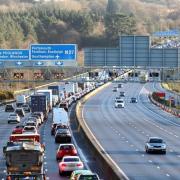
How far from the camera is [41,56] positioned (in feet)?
243

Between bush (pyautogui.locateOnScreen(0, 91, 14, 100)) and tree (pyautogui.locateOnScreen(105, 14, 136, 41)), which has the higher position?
tree (pyautogui.locateOnScreen(105, 14, 136, 41))

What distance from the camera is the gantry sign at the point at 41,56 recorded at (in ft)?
238

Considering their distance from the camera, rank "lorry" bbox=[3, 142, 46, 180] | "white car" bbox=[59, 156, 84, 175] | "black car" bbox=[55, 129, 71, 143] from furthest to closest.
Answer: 1. "black car" bbox=[55, 129, 71, 143]
2. "white car" bbox=[59, 156, 84, 175]
3. "lorry" bbox=[3, 142, 46, 180]

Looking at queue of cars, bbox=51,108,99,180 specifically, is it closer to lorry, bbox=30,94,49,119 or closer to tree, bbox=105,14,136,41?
lorry, bbox=30,94,49,119

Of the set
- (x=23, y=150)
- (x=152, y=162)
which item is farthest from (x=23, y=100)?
(x=23, y=150)

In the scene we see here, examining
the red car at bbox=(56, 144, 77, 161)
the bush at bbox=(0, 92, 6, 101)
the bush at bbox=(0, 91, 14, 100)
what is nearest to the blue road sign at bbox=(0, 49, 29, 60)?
the red car at bbox=(56, 144, 77, 161)

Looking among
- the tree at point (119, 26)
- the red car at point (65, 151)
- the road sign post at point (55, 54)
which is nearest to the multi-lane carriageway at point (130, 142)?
the red car at point (65, 151)

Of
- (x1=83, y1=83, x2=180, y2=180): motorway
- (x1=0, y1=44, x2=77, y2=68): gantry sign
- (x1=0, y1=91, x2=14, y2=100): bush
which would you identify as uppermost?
(x1=0, y1=44, x2=77, y2=68): gantry sign

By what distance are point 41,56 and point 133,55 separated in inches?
362

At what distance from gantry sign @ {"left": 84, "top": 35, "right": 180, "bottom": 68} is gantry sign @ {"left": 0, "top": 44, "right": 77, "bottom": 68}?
2.18m

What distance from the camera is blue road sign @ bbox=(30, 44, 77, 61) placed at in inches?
2852

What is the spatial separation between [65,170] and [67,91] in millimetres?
112874

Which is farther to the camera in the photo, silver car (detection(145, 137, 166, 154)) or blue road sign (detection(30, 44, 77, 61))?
blue road sign (detection(30, 44, 77, 61))

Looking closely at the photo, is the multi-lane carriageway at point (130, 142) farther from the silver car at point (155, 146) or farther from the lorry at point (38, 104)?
the lorry at point (38, 104)
